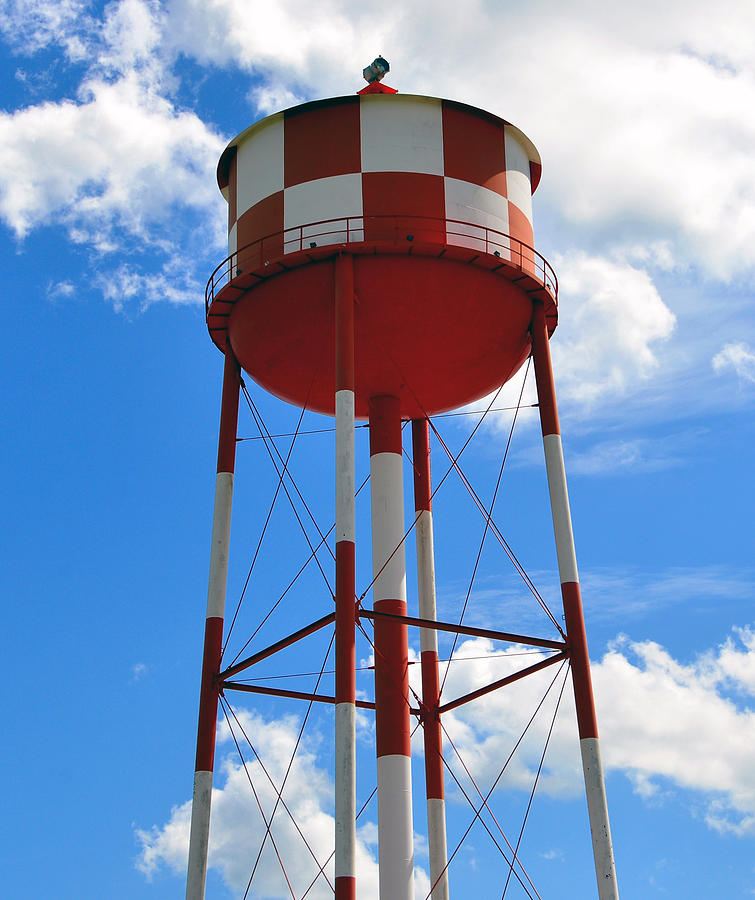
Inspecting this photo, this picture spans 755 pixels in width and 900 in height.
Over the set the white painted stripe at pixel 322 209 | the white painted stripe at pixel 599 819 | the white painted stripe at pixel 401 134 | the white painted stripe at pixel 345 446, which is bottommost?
the white painted stripe at pixel 599 819

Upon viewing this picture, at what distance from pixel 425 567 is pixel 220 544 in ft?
11.5

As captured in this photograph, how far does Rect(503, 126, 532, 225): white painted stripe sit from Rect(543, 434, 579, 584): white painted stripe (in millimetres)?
3310

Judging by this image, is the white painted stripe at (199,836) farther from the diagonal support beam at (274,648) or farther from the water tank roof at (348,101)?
the water tank roof at (348,101)

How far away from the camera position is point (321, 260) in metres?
15.5

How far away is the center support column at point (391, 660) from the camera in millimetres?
15953

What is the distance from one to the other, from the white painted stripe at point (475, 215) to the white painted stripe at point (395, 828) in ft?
21.7

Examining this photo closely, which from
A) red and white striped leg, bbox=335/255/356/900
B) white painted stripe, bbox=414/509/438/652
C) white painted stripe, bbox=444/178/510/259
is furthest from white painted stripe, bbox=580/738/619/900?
white painted stripe, bbox=444/178/510/259

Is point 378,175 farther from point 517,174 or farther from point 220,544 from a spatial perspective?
point 220,544

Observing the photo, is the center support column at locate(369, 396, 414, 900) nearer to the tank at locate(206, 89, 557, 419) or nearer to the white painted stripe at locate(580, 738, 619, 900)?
the tank at locate(206, 89, 557, 419)

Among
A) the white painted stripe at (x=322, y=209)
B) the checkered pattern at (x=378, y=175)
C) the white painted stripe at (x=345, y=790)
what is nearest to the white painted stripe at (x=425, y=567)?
the checkered pattern at (x=378, y=175)

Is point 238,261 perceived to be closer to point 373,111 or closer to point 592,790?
point 373,111

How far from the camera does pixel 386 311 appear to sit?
51.4ft

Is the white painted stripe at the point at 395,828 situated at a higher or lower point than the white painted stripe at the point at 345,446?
lower

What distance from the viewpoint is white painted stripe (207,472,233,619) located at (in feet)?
53.3
